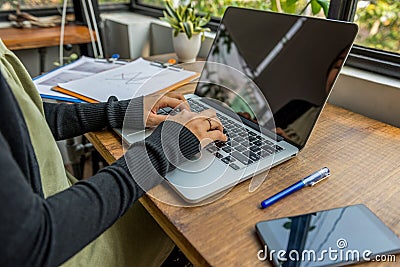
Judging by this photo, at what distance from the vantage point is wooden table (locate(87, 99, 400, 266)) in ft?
1.50

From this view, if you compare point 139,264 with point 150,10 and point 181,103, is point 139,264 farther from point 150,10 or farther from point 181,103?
point 150,10

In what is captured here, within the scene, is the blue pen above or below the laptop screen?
below

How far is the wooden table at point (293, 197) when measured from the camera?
1.50ft

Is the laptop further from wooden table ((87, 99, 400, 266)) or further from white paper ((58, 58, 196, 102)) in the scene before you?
white paper ((58, 58, 196, 102))

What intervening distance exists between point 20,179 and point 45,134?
21 cm

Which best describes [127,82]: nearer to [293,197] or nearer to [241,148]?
[241,148]

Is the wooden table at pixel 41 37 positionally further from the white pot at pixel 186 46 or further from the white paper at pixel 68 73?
the white pot at pixel 186 46

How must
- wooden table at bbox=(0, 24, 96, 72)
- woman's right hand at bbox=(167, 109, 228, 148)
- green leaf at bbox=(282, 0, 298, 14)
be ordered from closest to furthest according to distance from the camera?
woman's right hand at bbox=(167, 109, 228, 148), green leaf at bbox=(282, 0, 298, 14), wooden table at bbox=(0, 24, 96, 72)

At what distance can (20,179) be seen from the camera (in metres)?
0.40

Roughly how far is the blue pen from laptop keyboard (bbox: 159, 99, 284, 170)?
0.28 feet

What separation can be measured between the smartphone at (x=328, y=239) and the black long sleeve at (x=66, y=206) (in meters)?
0.20

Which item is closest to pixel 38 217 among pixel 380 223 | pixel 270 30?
pixel 380 223

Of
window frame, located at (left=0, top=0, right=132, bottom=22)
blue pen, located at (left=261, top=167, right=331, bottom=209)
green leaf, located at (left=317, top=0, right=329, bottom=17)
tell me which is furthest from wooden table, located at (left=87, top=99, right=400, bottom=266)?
window frame, located at (left=0, top=0, right=132, bottom=22)

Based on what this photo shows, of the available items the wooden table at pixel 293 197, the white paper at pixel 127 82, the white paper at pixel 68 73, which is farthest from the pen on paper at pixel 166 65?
the wooden table at pixel 293 197
